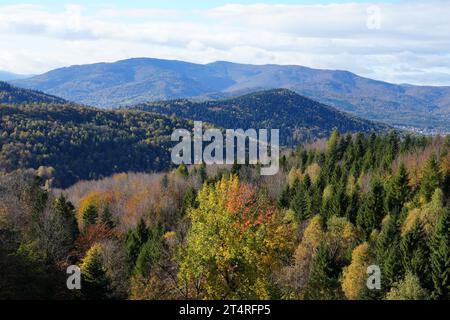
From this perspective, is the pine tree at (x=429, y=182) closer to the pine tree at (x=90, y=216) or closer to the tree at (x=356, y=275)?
the tree at (x=356, y=275)

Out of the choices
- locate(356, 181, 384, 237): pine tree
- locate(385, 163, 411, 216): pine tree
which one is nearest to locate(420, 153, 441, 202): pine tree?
locate(385, 163, 411, 216): pine tree

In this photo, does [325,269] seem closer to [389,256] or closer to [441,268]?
[389,256]

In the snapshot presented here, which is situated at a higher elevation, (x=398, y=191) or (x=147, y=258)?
(x=398, y=191)

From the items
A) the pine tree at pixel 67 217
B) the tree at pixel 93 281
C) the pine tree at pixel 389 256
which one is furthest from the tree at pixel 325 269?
the pine tree at pixel 67 217

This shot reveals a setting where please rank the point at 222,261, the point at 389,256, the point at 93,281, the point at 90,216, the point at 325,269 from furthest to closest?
the point at 90,216
the point at 325,269
the point at 389,256
the point at 93,281
the point at 222,261

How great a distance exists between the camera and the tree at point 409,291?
44.8 meters

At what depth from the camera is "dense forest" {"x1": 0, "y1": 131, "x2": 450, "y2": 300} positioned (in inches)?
1078

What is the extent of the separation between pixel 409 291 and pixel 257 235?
81.9 feet

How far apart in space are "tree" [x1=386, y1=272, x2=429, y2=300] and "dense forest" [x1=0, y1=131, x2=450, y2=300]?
178mm

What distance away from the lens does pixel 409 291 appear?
45156 mm

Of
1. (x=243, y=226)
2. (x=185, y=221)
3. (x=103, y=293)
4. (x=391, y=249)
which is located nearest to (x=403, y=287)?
(x=391, y=249)

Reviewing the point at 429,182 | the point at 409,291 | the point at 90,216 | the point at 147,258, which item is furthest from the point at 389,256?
the point at 90,216
